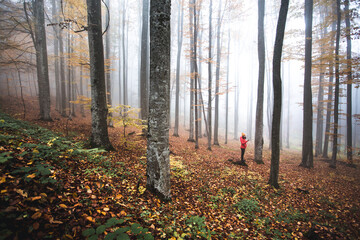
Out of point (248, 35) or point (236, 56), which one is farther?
point (236, 56)

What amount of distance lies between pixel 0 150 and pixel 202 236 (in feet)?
14.7

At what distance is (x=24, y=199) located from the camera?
77.4 inches

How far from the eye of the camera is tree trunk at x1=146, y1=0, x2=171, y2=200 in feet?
11.5

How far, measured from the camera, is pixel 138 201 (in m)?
3.35

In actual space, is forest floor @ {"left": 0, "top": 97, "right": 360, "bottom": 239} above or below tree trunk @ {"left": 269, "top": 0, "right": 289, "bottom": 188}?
below

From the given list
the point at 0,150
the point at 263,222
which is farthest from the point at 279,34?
the point at 0,150

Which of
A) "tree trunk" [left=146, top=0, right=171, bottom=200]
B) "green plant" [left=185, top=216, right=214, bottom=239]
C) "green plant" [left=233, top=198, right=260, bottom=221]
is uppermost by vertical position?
"tree trunk" [left=146, top=0, right=171, bottom=200]

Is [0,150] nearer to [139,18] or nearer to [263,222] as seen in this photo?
[263,222]

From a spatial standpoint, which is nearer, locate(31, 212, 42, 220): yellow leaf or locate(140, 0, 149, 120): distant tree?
locate(31, 212, 42, 220): yellow leaf

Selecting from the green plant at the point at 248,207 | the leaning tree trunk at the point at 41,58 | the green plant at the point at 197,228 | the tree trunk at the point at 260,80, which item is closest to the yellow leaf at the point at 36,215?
the green plant at the point at 197,228

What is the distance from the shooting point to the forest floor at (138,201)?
2.03m

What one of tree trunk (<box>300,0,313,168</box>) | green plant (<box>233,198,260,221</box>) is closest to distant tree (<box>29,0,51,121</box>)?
green plant (<box>233,198,260,221</box>)

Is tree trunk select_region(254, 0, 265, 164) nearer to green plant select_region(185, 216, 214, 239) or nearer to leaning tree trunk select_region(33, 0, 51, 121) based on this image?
green plant select_region(185, 216, 214, 239)

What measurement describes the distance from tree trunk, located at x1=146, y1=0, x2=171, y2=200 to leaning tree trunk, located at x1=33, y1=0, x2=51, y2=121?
30.3 feet
